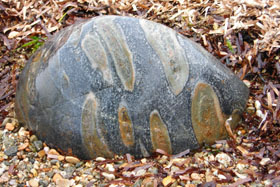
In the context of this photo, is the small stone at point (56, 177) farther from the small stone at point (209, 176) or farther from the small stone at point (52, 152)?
the small stone at point (209, 176)

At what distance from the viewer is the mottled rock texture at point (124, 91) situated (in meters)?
2.01

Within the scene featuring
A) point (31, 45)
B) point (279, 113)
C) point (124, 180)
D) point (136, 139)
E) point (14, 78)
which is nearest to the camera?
point (124, 180)

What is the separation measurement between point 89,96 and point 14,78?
963 mm

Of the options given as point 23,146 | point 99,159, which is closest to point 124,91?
point 99,159

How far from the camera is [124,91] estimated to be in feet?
6.59

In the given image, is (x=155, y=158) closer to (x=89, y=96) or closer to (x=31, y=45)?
(x=89, y=96)

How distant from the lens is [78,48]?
80.1 inches

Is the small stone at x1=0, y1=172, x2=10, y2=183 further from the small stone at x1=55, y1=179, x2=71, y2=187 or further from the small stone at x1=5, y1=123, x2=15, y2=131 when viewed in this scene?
the small stone at x1=5, y1=123, x2=15, y2=131

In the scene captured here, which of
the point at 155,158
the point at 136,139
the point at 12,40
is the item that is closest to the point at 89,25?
the point at 136,139

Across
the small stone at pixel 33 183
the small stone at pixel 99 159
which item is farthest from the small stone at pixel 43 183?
the small stone at pixel 99 159

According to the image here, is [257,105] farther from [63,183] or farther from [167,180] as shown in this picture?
[63,183]

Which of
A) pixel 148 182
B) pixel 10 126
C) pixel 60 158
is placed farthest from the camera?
pixel 10 126

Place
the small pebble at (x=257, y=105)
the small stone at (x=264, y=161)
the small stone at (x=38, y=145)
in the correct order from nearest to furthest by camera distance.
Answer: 1. the small stone at (x=264, y=161)
2. the small stone at (x=38, y=145)
3. the small pebble at (x=257, y=105)

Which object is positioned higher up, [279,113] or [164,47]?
[164,47]
